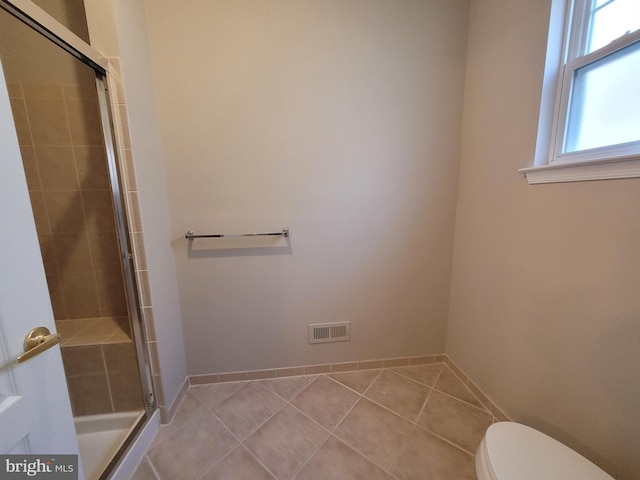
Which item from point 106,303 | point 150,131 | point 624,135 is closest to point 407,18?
point 624,135

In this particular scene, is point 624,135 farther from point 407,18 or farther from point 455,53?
point 407,18

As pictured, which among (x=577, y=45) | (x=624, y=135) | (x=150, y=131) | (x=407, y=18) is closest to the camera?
(x=624, y=135)

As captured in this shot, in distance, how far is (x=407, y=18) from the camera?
1.46 meters

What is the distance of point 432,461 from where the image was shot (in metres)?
1.17

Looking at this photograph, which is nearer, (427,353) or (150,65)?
(150,65)

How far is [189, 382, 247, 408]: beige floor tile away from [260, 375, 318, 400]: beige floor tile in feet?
0.63

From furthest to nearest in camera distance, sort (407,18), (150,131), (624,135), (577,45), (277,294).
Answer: (277,294) → (407,18) → (150,131) → (577,45) → (624,135)

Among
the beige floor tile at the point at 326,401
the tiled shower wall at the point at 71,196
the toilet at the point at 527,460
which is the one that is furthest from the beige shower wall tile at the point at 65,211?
the toilet at the point at 527,460

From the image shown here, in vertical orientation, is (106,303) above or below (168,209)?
below

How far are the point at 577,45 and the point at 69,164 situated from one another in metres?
2.58

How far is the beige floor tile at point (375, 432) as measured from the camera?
1215 millimetres

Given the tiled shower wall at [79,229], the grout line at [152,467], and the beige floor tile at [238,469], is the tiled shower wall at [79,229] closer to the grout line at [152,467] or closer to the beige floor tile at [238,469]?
the grout line at [152,467]

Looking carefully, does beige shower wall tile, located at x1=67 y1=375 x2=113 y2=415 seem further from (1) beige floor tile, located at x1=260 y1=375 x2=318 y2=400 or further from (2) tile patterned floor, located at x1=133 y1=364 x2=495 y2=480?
(1) beige floor tile, located at x1=260 y1=375 x2=318 y2=400

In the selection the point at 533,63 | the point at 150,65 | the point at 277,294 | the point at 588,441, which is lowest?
the point at 588,441
